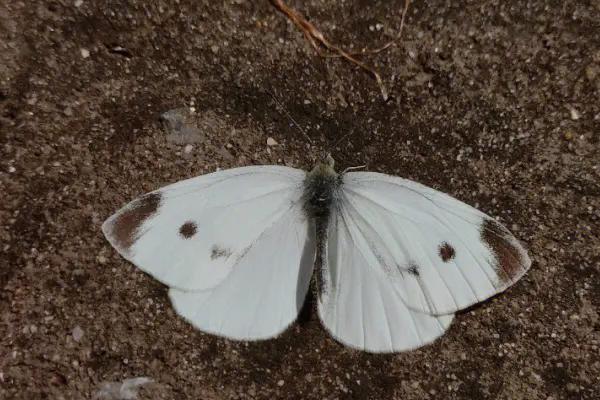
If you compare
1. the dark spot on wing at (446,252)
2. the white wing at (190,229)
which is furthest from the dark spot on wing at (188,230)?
the dark spot on wing at (446,252)

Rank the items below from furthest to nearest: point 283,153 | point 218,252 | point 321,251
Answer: point 283,153
point 321,251
point 218,252

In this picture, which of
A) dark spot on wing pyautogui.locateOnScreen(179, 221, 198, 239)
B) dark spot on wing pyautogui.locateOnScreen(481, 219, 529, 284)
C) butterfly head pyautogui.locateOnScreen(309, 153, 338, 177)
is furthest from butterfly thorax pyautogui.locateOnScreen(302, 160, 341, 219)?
dark spot on wing pyautogui.locateOnScreen(481, 219, 529, 284)

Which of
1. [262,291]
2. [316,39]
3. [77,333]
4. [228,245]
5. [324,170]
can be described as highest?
[316,39]

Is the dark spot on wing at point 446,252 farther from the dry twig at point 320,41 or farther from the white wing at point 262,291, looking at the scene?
the dry twig at point 320,41

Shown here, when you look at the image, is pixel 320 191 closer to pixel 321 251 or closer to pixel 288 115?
pixel 321 251

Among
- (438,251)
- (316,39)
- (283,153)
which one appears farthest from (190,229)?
(316,39)

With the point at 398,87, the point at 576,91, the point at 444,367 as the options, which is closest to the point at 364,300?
the point at 444,367
